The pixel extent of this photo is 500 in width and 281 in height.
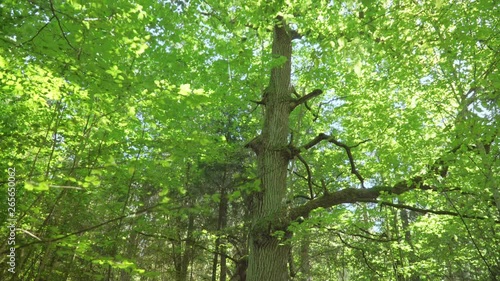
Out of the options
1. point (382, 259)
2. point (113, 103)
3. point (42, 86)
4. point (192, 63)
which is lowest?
point (382, 259)

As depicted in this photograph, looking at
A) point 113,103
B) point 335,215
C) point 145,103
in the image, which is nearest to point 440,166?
point 335,215

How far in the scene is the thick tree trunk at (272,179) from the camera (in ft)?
16.7

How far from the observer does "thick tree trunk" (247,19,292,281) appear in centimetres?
508

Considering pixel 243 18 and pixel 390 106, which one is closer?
pixel 243 18

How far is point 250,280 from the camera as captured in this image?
498 cm

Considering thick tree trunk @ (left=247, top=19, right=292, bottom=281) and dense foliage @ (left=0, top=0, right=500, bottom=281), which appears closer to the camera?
dense foliage @ (left=0, top=0, right=500, bottom=281)

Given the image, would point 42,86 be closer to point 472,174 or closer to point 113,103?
point 113,103

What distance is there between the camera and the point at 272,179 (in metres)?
5.53

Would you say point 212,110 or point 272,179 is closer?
point 272,179

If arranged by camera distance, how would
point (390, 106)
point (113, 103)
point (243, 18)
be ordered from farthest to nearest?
1. point (390, 106)
2. point (243, 18)
3. point (113, 103)

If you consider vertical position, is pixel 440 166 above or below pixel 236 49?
below

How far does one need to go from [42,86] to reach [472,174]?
6.25 metres

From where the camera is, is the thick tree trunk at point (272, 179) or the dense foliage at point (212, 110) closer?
the dense foliage at point (212, 110)

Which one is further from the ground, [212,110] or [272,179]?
[212,110]
